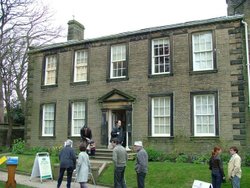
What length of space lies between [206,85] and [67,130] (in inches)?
385

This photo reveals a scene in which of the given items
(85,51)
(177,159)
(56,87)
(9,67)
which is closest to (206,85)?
(177,159)

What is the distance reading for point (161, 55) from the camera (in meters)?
21.0

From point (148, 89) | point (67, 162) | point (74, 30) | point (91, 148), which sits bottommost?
point (67, 162)

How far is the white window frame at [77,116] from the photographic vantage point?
2306cm

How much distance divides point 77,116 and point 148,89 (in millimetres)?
5474

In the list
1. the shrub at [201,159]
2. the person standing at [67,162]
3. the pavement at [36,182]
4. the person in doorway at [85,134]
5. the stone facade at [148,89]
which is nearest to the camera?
the person standing at [67,162]

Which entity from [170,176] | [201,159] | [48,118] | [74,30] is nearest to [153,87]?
[201,159]

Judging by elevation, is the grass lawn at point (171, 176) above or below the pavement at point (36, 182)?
above

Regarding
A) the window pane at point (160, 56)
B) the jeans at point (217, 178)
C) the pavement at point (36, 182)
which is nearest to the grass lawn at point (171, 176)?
the pavement at point (36, 182)

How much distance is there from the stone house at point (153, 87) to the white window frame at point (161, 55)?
0.06 metres

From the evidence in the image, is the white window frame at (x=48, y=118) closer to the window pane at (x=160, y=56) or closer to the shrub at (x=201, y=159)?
the window pane at (x=160, y=56)

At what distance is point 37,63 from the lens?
85.0 ft

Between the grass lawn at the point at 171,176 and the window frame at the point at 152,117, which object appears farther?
the window frame at the point at 152,117

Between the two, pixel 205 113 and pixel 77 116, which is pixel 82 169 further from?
pixel 77 116
